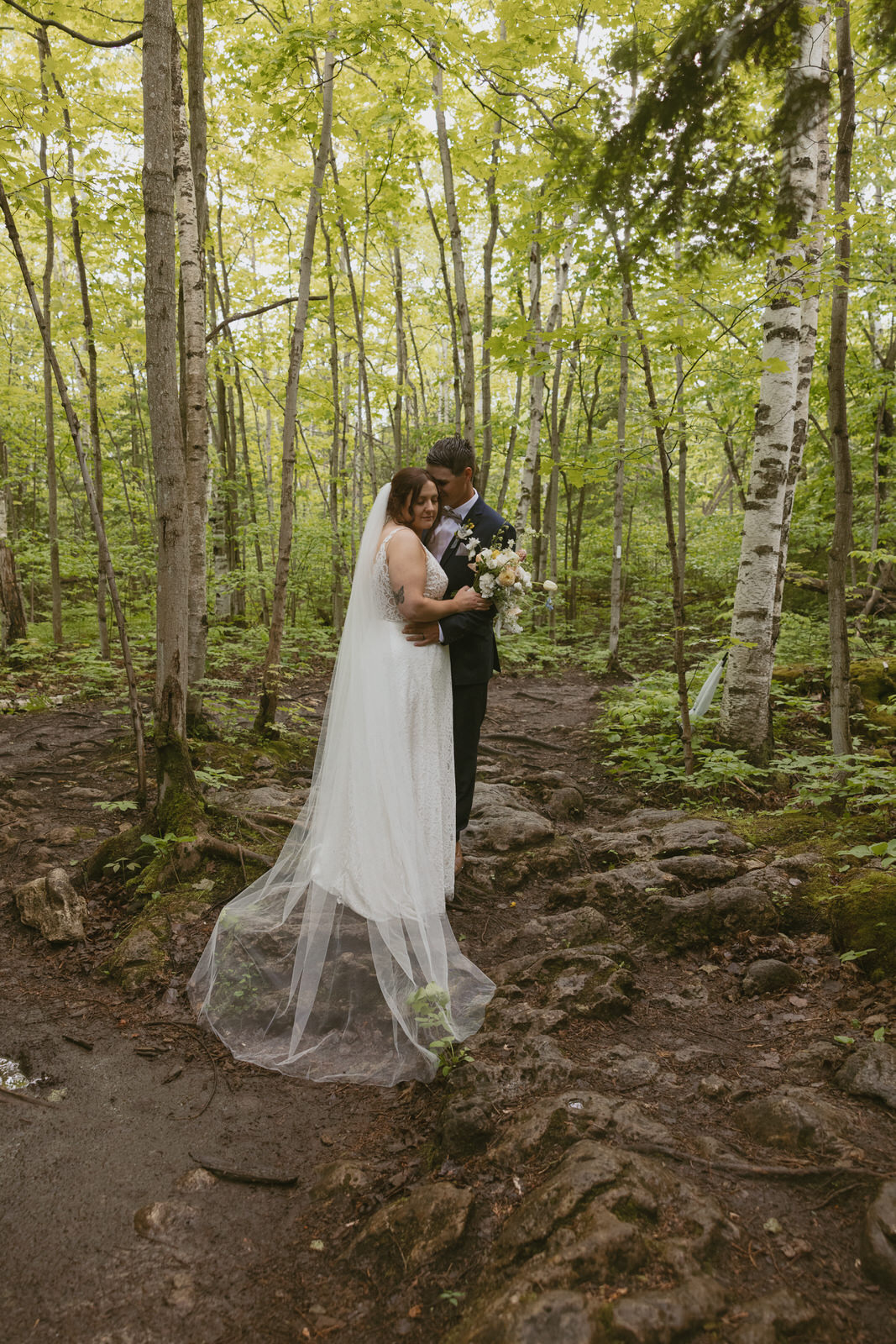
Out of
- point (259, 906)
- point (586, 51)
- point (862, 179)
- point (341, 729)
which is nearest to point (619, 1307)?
point (259, 906)

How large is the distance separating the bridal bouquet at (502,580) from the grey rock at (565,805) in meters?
2.41

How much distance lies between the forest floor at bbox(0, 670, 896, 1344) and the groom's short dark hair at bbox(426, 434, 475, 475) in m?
2.61

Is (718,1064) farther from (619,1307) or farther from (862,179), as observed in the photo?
(862,179)

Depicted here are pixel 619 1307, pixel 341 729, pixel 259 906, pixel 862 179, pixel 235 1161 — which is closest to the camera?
pixel 619 1307

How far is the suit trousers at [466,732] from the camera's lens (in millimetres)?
4199

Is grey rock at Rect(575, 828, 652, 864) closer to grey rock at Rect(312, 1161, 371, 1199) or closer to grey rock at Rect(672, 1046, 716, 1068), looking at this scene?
grey rock at Rect(672, 1046, 716, 1068)

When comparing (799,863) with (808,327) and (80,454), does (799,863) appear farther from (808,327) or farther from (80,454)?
(808,327)

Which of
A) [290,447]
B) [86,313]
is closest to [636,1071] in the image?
[290,447]

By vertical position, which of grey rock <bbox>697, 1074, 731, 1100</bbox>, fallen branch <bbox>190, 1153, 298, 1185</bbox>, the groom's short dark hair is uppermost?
the groom's short dark hair

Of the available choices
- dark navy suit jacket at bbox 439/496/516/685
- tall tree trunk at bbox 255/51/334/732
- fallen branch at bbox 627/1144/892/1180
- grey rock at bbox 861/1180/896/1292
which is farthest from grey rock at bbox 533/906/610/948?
tall tree trunk at bbox 255/51/334/732

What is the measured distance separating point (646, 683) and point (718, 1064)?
296 inches

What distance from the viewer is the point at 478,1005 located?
10.1 feet

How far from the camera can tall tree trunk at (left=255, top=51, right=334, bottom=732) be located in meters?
6.11

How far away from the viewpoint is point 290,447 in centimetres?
622
